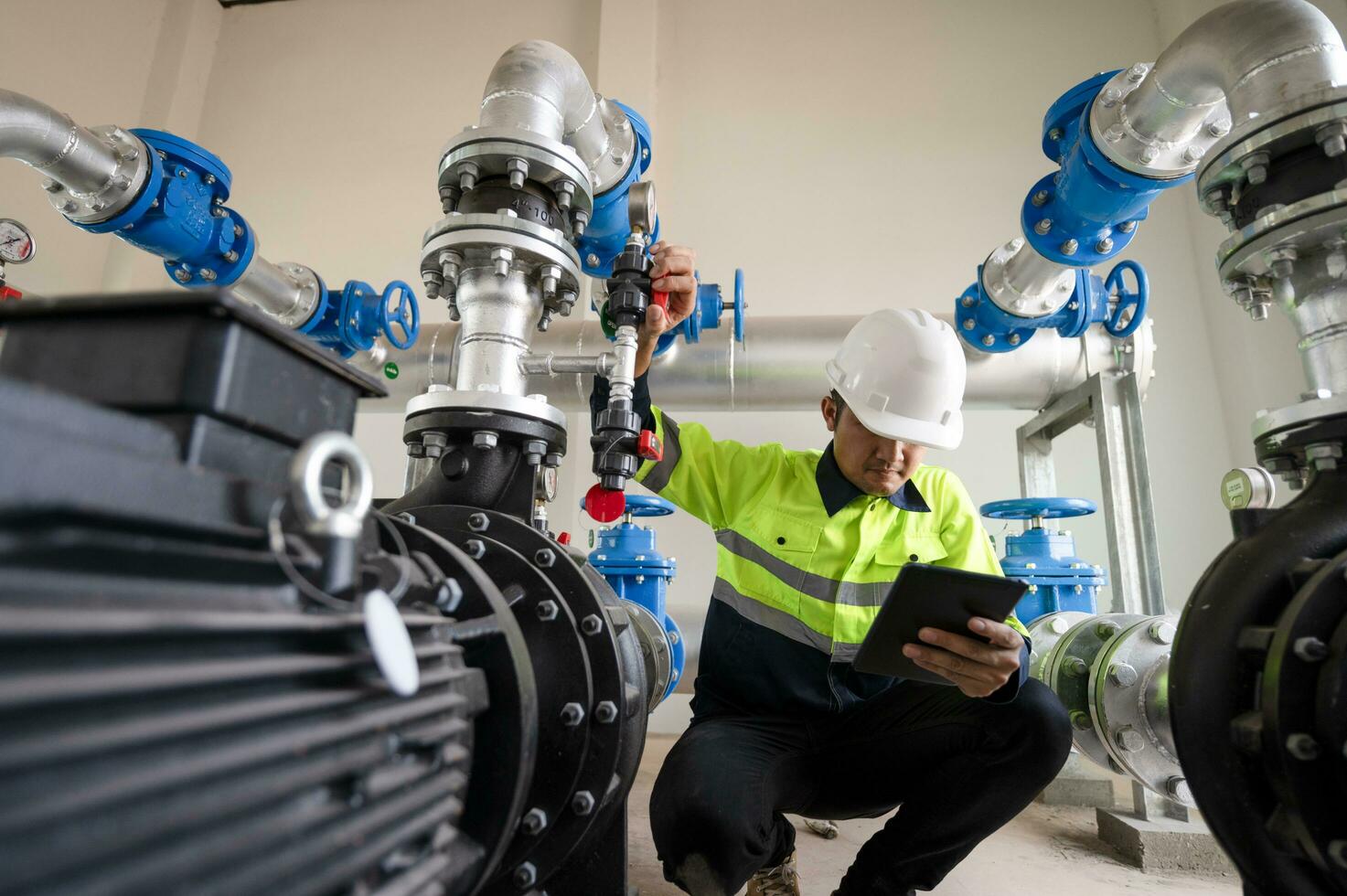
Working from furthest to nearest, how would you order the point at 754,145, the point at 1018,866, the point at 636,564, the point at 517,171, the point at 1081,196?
the point at 754,145 < the point at 636,564 < the point at 1018,866 < the point at 1081,196 < the point at 517,171

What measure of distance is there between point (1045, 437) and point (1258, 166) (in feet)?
5.39

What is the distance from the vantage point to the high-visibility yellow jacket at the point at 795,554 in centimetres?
128

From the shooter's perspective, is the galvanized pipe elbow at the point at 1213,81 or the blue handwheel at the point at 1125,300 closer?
the galvanized pipe elbow at the point at 1213,81

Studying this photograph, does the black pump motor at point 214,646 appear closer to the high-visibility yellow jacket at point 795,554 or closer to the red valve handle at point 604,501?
the red valve handle at point 604,501

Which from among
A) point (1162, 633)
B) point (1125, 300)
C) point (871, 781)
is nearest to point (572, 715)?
point (871, 781)

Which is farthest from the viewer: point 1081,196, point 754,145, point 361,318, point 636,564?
point 754,145

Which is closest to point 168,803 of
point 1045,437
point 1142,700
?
point 1142,700

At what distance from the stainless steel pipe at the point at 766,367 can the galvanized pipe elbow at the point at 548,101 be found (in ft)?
2.97

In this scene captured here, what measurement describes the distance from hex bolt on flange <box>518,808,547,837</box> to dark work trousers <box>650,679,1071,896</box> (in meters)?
0.43

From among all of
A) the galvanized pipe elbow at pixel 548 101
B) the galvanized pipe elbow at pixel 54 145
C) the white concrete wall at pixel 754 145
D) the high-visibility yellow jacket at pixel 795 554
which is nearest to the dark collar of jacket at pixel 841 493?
the high-visibility yellow jacket at pixel 795 554

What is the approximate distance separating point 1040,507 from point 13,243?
8.09 ft

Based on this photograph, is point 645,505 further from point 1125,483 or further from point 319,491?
point 319,491

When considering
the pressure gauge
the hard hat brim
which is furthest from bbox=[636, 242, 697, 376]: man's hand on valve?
the pressure gauge

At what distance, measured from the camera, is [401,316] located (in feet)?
6.12
